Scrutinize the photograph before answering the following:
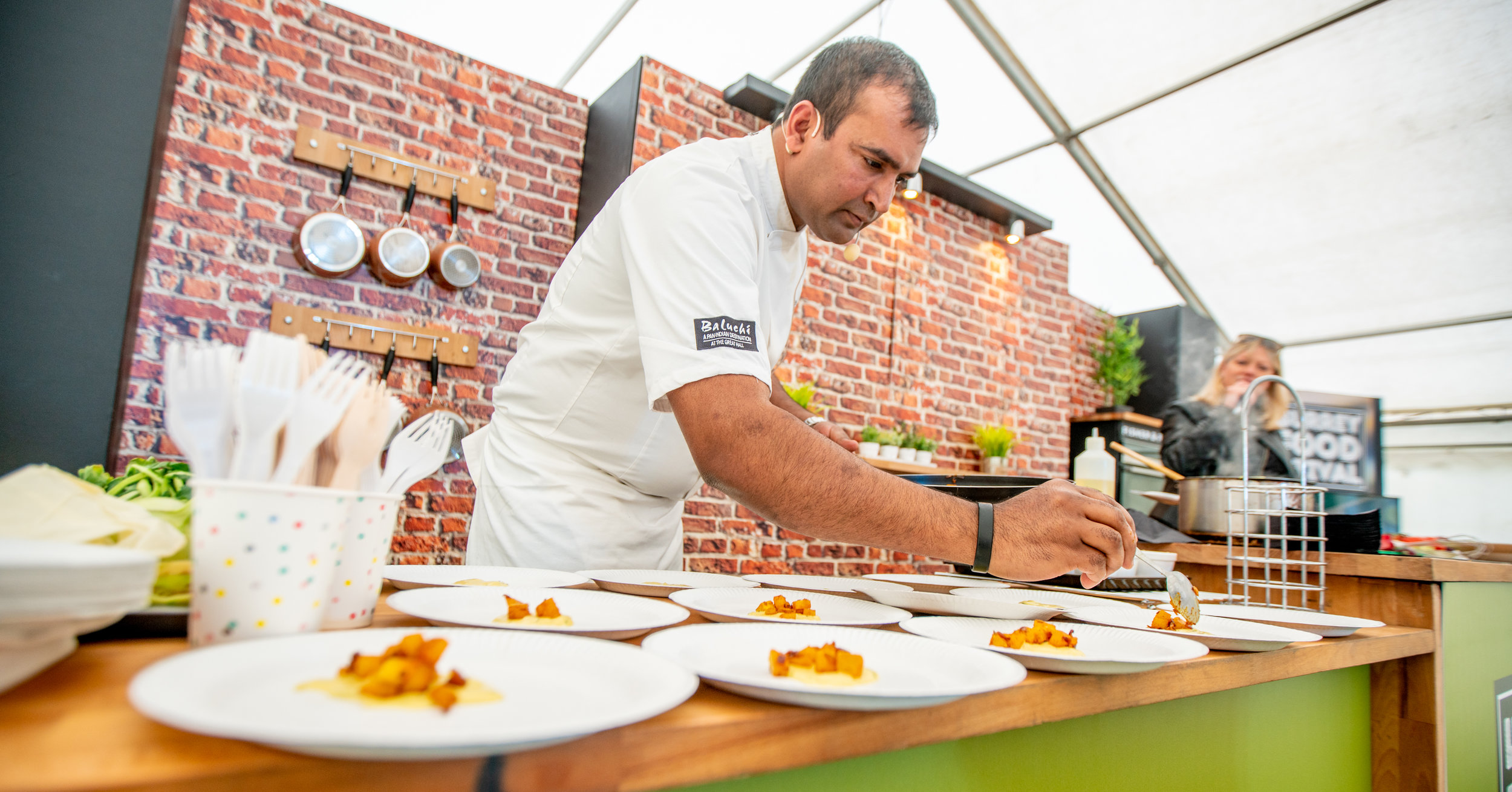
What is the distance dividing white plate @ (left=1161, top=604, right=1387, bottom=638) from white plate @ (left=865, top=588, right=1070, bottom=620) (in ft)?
1.10

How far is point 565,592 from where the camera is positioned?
81cm

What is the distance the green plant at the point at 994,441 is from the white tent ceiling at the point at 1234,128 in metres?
1.73

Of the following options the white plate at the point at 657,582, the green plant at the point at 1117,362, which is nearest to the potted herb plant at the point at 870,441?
the green plant at the point at 1117,362

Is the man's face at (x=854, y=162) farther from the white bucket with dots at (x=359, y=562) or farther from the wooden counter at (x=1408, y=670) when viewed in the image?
the wooden counter at (x=1408, y=670)

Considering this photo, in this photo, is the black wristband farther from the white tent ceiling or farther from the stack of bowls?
the white tent ceiling

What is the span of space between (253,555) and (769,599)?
0.60m

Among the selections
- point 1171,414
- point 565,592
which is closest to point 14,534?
point 565,592

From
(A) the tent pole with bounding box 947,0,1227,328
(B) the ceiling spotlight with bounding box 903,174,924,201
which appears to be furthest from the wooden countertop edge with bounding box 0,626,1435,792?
(A) the tent pole with bounding box 947,0,1227,328

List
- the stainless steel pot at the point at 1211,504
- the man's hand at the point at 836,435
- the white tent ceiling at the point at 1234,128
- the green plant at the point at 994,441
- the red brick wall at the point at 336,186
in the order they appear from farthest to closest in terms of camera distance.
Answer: the green plant at the point at 994,441 → the white tent ceiling at the point at 1234,128 → the red brick wall at the point at 336,186 → the stainless steel pot at the point at 1211,504 → the man's hand at the point at 836,435

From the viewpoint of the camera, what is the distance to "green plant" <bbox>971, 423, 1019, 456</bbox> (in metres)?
4.33

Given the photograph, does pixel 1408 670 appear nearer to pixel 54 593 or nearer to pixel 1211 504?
pixel 1211 504

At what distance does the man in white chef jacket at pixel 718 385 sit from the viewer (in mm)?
928

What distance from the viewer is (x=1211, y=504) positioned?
168cm

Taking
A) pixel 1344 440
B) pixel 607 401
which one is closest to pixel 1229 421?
pixel 1344 440
